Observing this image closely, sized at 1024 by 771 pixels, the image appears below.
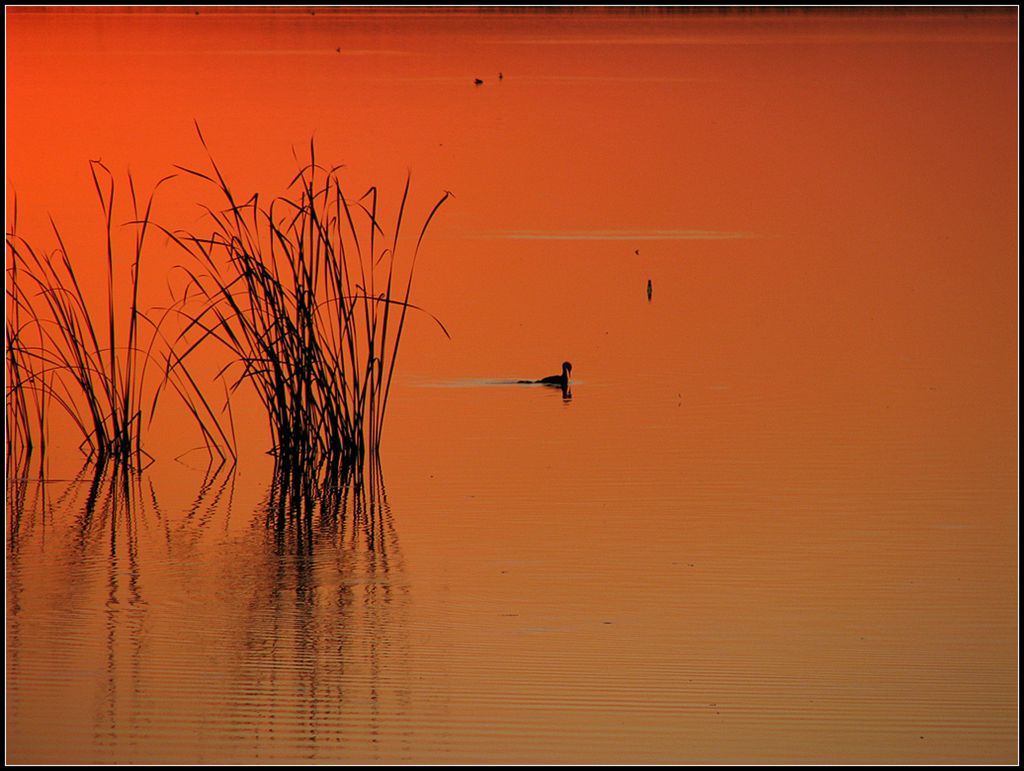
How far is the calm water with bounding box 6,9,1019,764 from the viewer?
4.84 metres

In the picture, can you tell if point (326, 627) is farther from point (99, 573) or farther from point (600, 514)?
point (600, 514)

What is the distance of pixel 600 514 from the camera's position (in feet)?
22.6

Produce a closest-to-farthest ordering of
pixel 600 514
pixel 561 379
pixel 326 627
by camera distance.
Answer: pixel 326 627 < pixel 600 514 < pixel 561 379

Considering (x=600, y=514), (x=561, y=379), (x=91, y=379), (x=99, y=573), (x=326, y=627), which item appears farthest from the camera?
(x=561, y=379)

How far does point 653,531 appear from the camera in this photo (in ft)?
21.7

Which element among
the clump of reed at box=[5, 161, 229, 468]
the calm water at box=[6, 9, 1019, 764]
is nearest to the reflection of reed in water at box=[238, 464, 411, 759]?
the calm water at box=[6, 9, 1019, 764]

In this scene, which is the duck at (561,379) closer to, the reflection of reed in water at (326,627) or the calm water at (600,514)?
the calm water at (600,514)

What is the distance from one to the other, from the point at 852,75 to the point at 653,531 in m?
22.1

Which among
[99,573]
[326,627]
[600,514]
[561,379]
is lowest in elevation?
[326,627]

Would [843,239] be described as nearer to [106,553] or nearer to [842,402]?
[842,402]

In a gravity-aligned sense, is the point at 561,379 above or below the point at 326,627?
above

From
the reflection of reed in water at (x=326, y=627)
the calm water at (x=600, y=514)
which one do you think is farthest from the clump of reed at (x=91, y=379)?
the reflection of reed in water at (x=326, y=627)

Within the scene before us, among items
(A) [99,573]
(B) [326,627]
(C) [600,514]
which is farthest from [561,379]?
(B) [326,627]

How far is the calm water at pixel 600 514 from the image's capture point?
15.9 feet
